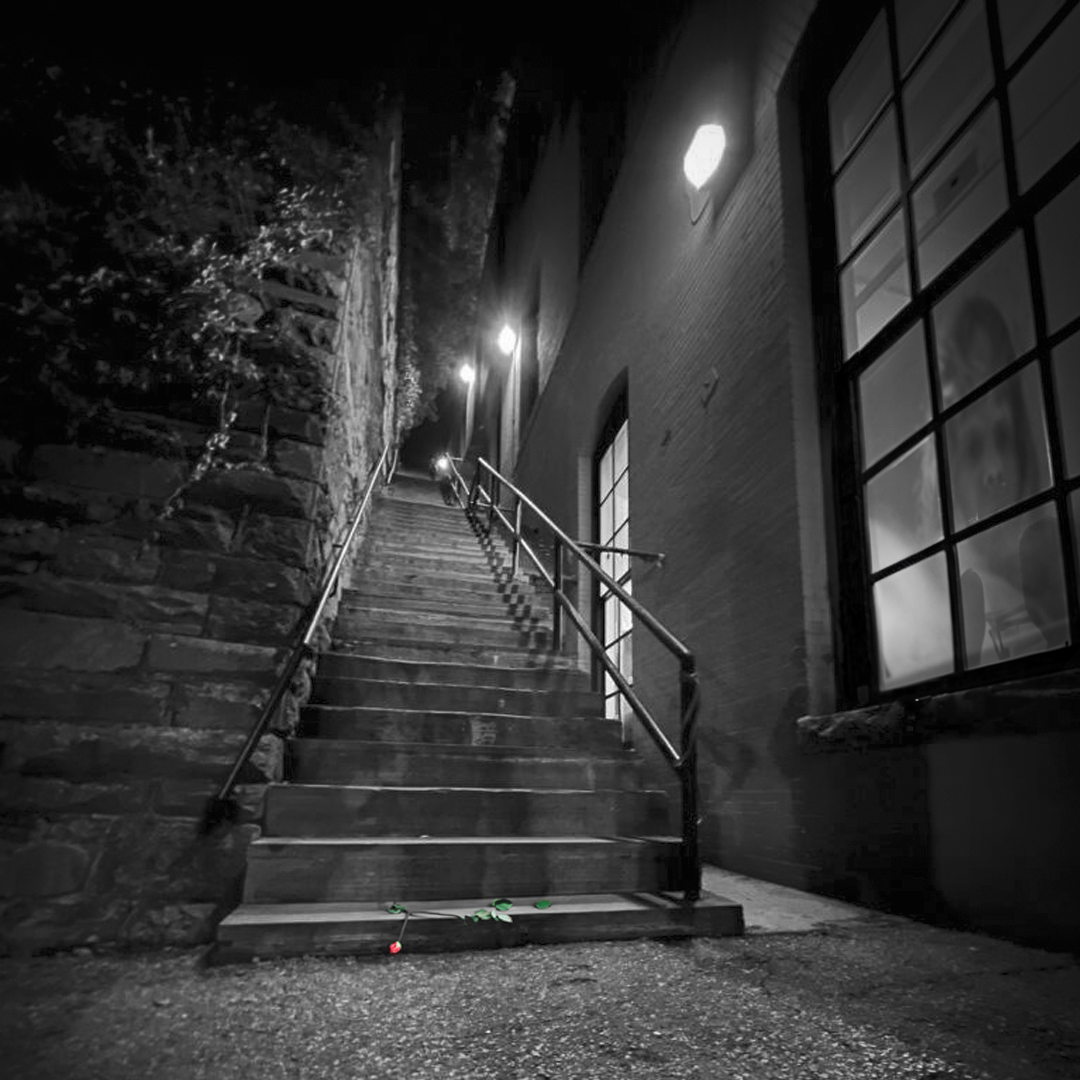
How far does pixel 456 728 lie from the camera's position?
354 centimetres

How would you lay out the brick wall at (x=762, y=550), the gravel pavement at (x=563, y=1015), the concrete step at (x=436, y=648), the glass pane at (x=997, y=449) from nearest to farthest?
the gravel pavement at (x=563, y=1015) < the brick wall at (x=762, y=550) < the glass pane at (x=997, y=449) < the concrete step at (x=436, y=648)

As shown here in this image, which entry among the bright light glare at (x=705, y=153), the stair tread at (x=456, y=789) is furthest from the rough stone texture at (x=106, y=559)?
the bright light glare at (x=705, y=153)

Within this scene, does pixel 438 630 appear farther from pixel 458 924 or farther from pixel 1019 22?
pixel 1019 22

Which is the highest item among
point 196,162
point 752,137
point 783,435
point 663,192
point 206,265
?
point 663,192

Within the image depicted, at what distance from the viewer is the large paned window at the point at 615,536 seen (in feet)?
19.4

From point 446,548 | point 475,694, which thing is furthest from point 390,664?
point 446,548

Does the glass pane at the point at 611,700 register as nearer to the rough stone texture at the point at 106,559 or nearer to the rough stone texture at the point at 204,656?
the rough stone texture at the point at 204,656

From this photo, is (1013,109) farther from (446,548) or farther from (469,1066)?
(446,548)

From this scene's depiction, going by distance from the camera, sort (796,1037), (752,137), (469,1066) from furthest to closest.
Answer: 1. (752,137)
2. (796,1037)
3. (469,1066)

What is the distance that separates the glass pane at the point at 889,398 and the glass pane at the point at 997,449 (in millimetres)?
332

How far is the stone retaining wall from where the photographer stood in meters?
2.20

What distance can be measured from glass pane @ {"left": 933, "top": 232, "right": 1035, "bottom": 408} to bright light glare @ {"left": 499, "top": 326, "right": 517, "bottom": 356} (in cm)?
988

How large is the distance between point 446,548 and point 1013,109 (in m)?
5.84

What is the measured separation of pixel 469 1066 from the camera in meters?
1.40
